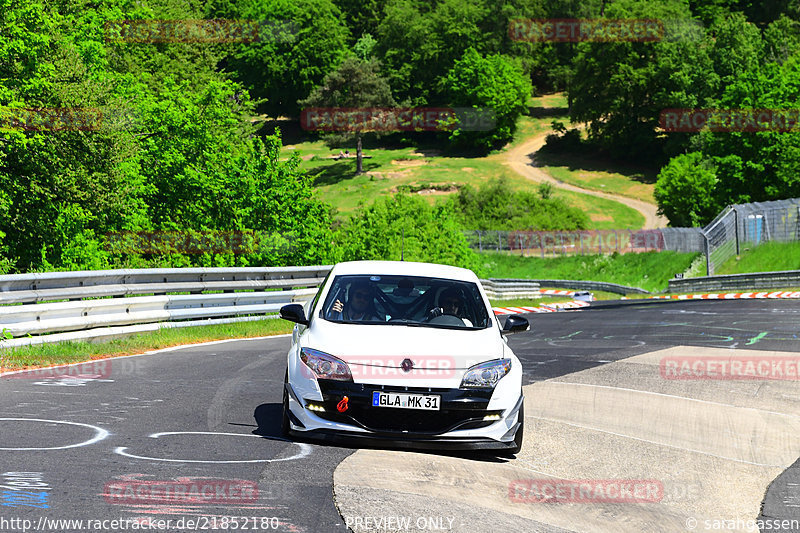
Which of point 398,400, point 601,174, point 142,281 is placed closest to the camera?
point 398,400

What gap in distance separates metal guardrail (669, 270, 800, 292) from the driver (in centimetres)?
3406

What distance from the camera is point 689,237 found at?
193 feet

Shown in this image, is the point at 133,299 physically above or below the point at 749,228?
above

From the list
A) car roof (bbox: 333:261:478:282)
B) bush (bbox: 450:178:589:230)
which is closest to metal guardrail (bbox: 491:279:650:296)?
bush (bbox: 450:178:589:230)

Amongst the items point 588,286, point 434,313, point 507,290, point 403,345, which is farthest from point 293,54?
point 403,345

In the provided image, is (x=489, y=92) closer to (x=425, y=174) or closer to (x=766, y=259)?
(x=425, y=174)

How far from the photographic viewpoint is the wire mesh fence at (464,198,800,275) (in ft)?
164

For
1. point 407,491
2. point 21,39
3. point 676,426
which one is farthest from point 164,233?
point 407,491

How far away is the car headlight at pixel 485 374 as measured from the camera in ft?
25.5

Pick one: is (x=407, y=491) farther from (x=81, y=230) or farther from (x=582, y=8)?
(x=582, y=8)

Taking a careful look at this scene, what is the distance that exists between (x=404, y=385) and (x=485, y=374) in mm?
718

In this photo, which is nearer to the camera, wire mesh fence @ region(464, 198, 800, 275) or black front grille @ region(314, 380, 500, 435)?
black front grille @ region(314, 380, 500, 435)

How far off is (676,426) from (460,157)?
109478 millimetres

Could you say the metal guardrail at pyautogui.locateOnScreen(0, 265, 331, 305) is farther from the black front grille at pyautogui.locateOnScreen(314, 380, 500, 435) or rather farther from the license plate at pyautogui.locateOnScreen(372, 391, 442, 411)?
the license plate at pyautogui.locateOnScreen(372, 391, 442, 411)
